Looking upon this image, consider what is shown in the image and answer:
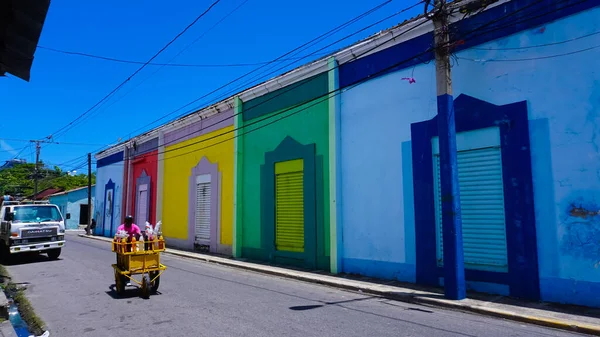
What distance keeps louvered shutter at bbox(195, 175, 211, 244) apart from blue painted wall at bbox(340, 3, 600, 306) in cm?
918

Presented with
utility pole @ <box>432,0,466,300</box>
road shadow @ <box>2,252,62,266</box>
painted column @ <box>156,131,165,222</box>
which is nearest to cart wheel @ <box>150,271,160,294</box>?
utility pole @ <box>432,0,466,300</box>

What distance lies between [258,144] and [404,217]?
717cm

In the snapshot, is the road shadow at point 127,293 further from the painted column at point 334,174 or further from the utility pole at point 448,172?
the utility pole at point 448,172

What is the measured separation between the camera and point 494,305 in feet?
24.6

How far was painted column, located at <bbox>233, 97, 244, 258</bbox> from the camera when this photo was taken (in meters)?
16.1

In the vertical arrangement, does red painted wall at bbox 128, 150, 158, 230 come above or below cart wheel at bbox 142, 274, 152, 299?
above

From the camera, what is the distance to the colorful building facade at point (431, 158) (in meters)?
7.81

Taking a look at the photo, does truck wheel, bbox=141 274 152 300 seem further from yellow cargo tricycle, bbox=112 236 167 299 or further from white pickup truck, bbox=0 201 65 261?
white pickup truck, bbox=0 201 65 261

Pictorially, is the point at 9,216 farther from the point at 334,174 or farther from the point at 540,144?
the point at 540,144

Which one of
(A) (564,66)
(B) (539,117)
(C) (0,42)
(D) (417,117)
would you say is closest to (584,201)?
(B) (539,117)

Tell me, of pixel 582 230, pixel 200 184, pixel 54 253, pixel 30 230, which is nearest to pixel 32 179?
pixel 200 184

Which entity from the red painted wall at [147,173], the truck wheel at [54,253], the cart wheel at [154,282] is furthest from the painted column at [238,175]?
the red painted wall at [147,173]

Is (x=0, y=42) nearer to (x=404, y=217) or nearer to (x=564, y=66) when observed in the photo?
(x=404, y=217)

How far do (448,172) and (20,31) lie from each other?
7597mm
